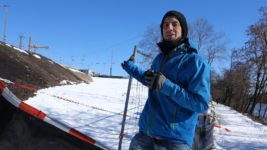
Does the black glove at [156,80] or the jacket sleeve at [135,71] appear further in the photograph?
the jacket sleeve at [135,71]

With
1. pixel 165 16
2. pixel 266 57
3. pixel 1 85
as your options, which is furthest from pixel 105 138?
pixel 266 57

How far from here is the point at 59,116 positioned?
18.1 feet

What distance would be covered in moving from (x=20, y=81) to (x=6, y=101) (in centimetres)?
644

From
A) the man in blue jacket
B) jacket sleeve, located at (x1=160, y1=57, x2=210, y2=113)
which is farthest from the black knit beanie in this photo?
jacket sleeve, located at (x1=160, y1=57, x2=210, y2=113)

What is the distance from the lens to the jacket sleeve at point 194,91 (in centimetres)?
116

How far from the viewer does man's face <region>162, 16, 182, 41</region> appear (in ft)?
4.69

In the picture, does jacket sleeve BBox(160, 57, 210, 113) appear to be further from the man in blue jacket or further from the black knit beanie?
the black knit beanie

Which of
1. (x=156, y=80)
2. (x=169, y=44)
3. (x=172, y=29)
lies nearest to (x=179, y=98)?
(x=156, y=80)

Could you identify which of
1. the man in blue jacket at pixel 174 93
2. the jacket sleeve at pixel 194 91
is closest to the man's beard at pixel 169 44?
the man in blue jacket at pixel 174 93

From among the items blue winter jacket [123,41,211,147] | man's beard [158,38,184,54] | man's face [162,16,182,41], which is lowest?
blue winter jacket [123,41,211,147]

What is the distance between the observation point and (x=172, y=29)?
1.43 metres

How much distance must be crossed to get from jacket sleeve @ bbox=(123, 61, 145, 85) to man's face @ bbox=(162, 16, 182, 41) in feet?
1.36

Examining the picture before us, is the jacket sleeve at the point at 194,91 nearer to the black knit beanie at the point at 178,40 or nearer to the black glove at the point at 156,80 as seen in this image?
the black glove at the point at 156,80

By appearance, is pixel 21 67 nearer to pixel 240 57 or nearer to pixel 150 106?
pixel 150 106
